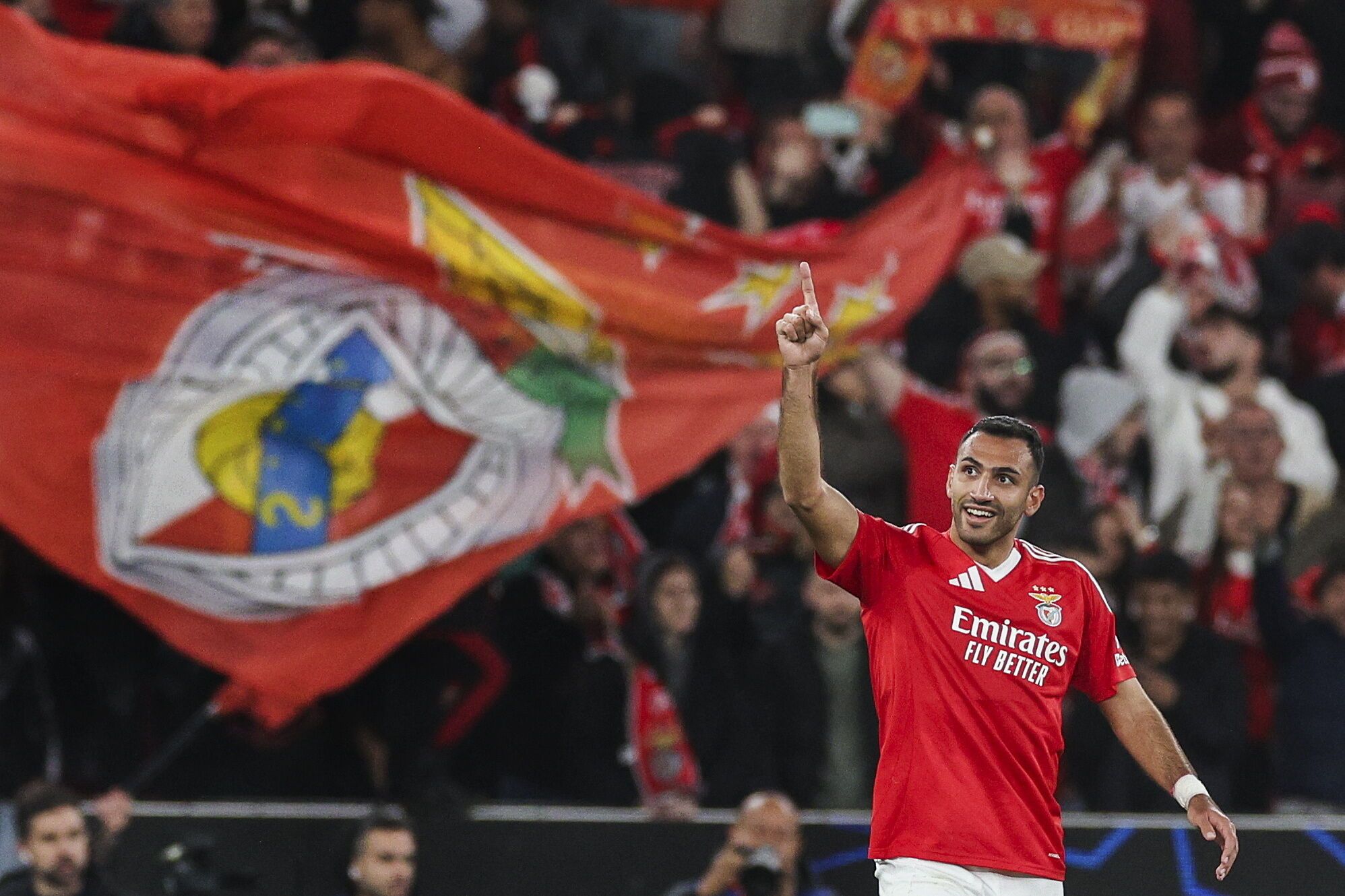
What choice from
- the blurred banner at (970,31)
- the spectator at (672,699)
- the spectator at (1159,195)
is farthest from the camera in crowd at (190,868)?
the spectator at (1159,195)

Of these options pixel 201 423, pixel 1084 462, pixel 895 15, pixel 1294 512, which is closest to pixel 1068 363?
pixel 1084 462

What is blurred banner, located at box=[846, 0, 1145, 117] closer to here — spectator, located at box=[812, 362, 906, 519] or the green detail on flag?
spectator, located at box=[812, 362, 906, 519]

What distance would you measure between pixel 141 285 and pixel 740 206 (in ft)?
10.1

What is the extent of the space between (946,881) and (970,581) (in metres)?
0.70

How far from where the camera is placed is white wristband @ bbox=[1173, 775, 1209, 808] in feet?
18.1

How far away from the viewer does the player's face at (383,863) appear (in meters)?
7.78

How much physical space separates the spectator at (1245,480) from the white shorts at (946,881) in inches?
182

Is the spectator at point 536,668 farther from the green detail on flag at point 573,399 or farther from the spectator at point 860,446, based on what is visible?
the spectator at point 860,446

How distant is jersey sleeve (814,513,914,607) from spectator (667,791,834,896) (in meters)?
2.53

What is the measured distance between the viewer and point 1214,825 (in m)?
5.36

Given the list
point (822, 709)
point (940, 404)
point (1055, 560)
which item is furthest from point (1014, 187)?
point (1055, 560)

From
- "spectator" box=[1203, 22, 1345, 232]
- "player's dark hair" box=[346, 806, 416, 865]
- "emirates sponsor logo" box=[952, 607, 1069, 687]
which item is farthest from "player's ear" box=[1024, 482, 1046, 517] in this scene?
"spectator" box=[1203, 22, 1345, 232]

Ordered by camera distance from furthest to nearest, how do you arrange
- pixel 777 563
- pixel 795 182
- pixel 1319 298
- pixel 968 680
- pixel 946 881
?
1. pixel 1319 298
2. pixel 795 182
3. pixel 777 563
4. pixel 968 680
5. pixel 946 881

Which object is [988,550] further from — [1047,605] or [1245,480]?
[1245,480]
